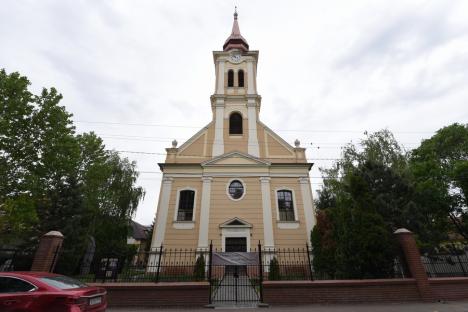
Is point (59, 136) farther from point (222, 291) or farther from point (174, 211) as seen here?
point (222, 291)

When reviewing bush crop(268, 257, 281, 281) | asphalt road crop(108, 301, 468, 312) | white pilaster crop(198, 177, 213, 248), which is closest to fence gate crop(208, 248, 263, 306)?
asphalt road crop(108, 301, 468, 312)

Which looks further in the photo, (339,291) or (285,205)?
(285,205)

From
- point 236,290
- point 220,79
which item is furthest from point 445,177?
point 220,79

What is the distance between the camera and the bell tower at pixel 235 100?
20.0 meters

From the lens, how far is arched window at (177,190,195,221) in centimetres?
1753

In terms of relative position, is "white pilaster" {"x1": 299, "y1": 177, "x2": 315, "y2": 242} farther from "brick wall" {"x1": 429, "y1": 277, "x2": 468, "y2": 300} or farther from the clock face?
the clock face

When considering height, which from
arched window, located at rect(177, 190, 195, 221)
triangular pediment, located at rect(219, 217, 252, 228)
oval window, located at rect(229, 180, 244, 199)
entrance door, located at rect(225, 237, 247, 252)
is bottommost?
entrance door, located at rect(225, 237, 247, 252)

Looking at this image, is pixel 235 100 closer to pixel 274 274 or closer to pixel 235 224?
pixel 235 224

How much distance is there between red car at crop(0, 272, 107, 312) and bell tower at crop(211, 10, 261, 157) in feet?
49.1

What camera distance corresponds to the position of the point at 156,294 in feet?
26.6

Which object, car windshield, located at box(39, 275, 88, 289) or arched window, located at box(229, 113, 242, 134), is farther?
arched window, located at box(229, 113, 242, 134)

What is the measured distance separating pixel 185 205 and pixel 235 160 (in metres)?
4.77

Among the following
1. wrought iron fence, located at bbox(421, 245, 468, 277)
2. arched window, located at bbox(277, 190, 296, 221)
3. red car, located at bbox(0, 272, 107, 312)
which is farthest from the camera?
arched window, located at bbox(277, 190, 296, 221)

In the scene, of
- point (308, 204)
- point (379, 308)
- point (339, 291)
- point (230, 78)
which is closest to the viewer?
point (379, 308)
